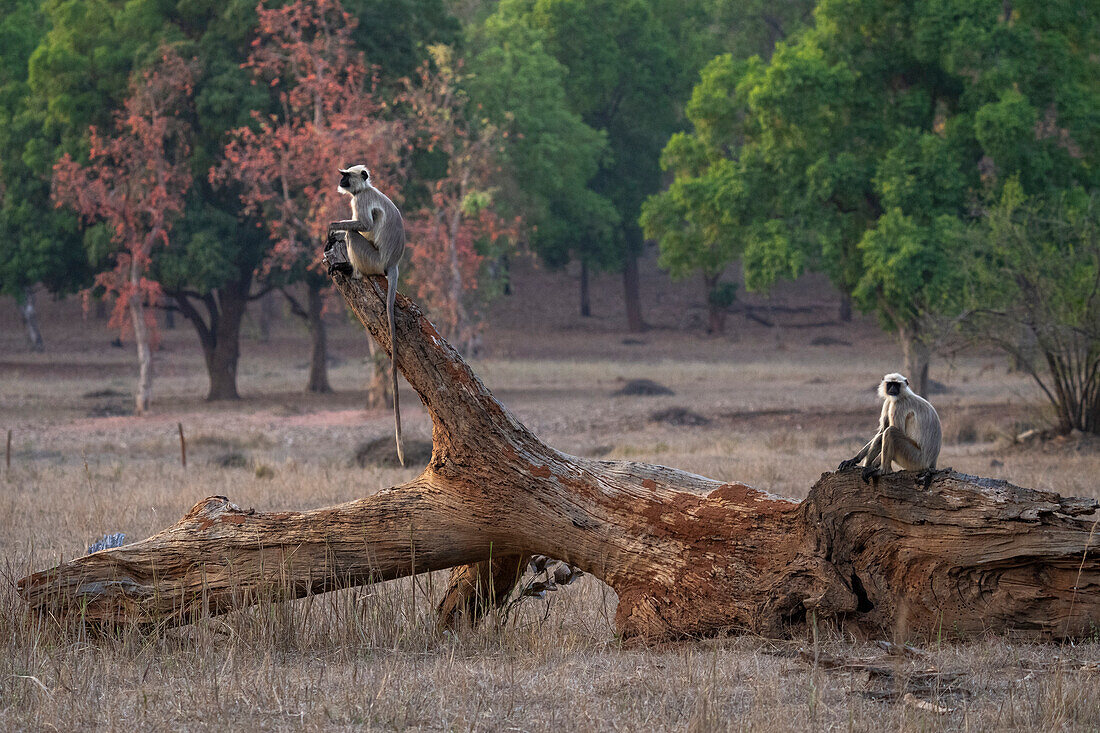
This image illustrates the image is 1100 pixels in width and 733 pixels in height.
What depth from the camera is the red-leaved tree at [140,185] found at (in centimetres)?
2519

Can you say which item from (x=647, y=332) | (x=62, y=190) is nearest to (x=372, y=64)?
(x=62, y=190)

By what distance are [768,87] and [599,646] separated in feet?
65.1

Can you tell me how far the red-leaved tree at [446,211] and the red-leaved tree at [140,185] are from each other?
5396 mm

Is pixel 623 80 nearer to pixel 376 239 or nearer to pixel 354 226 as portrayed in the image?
pixel 354 226

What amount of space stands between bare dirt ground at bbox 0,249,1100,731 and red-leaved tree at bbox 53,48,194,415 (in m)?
2.55

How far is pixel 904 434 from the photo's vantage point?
6645mm

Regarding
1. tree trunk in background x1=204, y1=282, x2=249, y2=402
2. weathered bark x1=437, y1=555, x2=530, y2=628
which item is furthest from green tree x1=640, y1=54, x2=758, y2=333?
weathered bark x1=437, y1=555, x2=530, y2=628

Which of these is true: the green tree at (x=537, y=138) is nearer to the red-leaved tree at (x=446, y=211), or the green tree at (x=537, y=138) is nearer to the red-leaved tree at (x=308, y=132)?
the red-leaved tree at (x=446, y=211)

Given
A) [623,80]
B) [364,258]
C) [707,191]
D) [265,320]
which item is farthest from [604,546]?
[265,320]

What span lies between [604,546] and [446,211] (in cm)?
2207

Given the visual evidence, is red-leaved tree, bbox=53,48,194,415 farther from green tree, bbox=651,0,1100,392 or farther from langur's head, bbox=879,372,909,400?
langur's head, bbox=879,372,909,400

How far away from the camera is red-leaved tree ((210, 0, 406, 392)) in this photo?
24.8 m

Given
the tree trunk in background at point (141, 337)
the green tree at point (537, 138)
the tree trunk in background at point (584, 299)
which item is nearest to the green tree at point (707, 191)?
the green tree at point (537, 138)

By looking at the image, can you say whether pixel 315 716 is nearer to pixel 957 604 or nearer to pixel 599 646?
pixel 599 646
